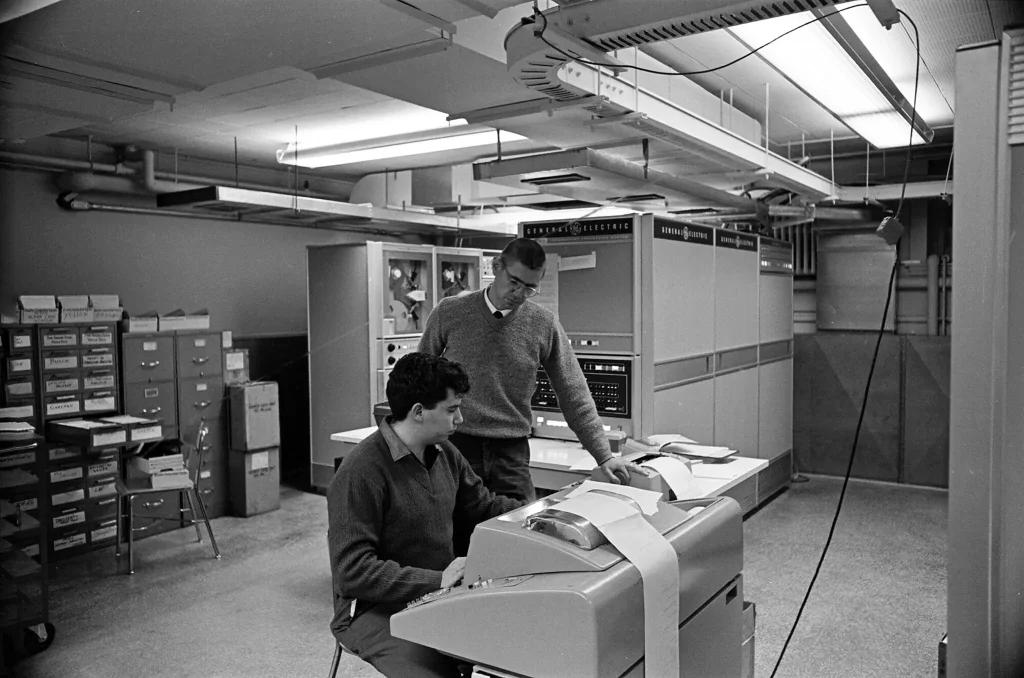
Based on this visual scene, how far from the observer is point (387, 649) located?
1.91 meters

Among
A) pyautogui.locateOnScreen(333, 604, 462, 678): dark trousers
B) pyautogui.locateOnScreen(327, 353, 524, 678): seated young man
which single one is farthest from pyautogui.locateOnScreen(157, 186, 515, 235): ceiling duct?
pyautogui.locateOnScreen(333, 604, 462, 678): dark trousers

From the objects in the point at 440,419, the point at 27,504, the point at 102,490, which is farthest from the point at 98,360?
the point at 440,419

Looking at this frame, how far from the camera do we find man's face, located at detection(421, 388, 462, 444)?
6.81 ft

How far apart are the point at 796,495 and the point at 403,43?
16.1 ft

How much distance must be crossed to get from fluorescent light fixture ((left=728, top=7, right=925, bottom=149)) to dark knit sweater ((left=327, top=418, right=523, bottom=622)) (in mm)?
1768

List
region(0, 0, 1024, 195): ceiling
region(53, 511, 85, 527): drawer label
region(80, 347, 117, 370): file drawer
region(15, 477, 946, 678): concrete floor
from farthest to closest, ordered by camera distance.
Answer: region(80, 347, 117, 370): file drawer
region(53, 511, 85, 527): drawer label
region(15, 477, 946, 678): concrete floor
region(0, 0, 1024, 195): ceiling

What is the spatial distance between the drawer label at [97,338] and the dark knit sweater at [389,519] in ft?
12.4

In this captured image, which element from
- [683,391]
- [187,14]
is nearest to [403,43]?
[187,14]

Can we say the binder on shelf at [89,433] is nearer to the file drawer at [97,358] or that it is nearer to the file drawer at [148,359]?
the file drawer at [97,358]

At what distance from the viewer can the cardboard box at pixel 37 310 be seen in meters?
4.85

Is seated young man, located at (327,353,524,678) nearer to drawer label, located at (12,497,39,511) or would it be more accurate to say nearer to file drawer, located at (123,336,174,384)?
drawer label, located at (12,497,39,511)

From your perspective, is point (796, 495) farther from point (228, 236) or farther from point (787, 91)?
point (228, 236)

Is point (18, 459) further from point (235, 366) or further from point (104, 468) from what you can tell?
point (235, 366)

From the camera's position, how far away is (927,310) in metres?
6.67
